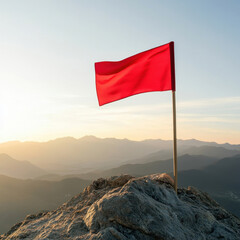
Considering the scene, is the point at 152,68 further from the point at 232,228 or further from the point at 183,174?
the point at 183,174

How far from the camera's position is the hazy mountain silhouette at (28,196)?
47.6 m

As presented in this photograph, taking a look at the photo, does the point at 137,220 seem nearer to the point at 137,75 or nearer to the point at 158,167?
the point at 137,75

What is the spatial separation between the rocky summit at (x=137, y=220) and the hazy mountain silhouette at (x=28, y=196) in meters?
42.4

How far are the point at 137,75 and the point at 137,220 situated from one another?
4819 millimetres

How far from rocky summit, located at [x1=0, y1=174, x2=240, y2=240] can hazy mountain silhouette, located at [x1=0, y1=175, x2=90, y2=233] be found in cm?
4245

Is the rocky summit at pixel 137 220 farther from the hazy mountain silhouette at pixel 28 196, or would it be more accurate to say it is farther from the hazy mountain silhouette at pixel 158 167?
the hazy mountain silhouette at pixel 158 167

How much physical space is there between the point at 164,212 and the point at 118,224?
1.06 metres

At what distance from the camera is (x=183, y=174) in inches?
3428

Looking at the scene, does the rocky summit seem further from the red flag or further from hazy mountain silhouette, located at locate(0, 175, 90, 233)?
hazy mountain silhouette, located at locate(0, 175, 90, 233)

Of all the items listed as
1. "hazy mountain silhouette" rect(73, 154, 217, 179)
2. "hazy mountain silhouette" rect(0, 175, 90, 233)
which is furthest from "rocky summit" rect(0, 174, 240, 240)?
"hazy mountain silhouette" rect(73, 154, 217, 179)

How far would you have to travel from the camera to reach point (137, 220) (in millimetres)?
4543

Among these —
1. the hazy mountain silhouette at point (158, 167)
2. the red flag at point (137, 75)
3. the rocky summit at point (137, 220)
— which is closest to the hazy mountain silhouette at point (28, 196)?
the red flag at point (137, 75)

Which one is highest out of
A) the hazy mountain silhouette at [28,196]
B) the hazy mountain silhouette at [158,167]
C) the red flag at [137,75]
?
the red flag at [137,75]

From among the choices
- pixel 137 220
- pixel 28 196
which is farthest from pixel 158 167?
pixel 137 220
